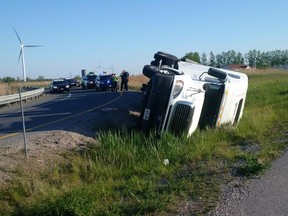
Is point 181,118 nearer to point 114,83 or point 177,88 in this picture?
point 177,88

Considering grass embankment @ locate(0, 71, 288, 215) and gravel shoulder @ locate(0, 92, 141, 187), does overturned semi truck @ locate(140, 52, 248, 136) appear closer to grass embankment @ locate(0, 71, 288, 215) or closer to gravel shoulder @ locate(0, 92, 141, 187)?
grass embankment @ locate(0, 71, 288, 215)

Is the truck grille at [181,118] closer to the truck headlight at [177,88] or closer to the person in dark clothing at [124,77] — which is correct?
the truck headlight at [177,88]

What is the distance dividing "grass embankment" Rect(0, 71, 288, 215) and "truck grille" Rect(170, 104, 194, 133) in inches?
14.9

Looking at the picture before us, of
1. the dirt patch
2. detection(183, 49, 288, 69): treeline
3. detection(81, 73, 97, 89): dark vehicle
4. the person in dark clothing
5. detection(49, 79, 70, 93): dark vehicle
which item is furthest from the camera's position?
detection(183, 49, 288, 69): treeline

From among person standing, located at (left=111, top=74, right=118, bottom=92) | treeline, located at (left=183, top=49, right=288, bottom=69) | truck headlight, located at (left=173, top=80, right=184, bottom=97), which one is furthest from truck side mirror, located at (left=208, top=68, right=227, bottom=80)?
treeline, located at (left=183, top=49, right=288, bottom=69)

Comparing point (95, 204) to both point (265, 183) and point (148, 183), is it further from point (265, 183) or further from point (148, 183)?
point (265, 183)

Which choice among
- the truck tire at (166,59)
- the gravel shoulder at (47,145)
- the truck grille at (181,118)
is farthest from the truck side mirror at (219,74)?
the gravel shoulder at (47,145)

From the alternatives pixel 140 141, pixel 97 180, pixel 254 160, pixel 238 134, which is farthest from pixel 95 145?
pixel 254 160

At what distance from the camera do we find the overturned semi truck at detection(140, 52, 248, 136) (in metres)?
9.53

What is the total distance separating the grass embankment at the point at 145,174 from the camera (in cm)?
534

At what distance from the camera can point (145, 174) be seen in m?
6.85

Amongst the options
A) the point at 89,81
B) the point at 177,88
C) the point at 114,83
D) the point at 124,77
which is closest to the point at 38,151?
the point at 177,88

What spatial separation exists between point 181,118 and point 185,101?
40cm

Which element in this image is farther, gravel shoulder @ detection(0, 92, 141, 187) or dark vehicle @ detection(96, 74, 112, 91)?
dark vehicle @ detection(96, 74, 112, 91)
